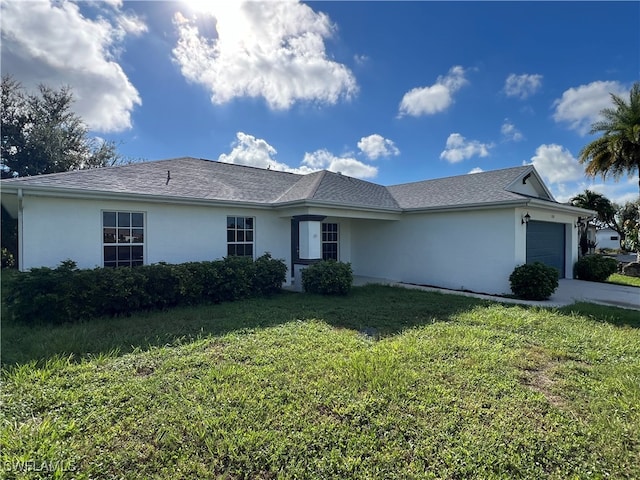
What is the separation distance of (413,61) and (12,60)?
60.6ft

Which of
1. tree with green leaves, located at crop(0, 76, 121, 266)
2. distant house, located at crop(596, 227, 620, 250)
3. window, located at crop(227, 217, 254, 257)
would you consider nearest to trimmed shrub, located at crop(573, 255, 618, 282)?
window, located at crop(227, 217, 254, 257)

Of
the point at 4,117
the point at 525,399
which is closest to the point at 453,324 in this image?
the point at 525,399

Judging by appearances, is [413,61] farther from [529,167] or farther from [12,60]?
[12,60]

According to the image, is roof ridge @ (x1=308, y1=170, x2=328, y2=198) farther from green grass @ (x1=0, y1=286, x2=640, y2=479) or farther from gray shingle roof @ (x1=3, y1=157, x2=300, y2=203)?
green grass @ (x1=0, y1=286, x2=640, y2=479)

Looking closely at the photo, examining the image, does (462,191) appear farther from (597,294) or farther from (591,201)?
(591,201)

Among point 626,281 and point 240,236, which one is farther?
point 626,281

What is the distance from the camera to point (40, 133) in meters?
24.3

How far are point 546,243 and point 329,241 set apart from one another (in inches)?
361

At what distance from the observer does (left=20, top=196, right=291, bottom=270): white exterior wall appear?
800 centimetres

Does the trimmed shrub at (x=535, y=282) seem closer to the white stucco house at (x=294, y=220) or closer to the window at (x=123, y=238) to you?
the white stucco house at (x=294, y=220)

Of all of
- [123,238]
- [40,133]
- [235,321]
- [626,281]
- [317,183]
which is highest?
[40,133]

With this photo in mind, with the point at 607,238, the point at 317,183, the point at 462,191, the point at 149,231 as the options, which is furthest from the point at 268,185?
the point at 607,238

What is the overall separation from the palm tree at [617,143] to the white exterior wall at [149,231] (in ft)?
58.3

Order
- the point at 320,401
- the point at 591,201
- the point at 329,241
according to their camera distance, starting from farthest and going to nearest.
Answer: the point at 591,201 < the point at 329,241 < the point at 320,401
